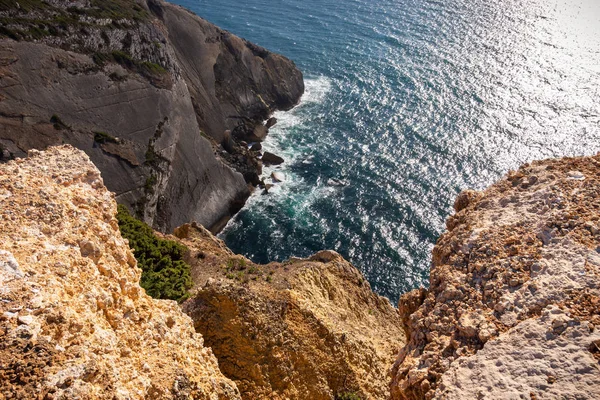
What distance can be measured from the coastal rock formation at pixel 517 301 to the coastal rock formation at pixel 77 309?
9.11 m

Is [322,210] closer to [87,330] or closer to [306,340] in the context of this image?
→ [306,340]

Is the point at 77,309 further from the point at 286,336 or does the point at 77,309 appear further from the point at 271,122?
the point at 271,122

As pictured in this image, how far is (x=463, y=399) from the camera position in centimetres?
1298

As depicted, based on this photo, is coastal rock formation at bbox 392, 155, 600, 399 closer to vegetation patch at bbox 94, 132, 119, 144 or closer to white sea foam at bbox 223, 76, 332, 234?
vegetation patch at bbox 94, 132, 119, 144

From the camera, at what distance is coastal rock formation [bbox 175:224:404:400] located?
80.5 feet

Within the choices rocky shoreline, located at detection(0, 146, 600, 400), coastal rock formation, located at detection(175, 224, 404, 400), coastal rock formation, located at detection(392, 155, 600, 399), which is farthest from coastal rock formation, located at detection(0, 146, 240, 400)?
coastal rock formation, located at detection(392, 155, 600, 399)

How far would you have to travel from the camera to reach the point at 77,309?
14.1 m

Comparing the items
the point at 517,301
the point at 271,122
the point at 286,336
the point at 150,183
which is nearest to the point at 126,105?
the point at 150,183

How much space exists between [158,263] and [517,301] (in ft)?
88.7

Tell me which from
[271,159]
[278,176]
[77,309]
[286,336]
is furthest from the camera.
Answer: [271,159]

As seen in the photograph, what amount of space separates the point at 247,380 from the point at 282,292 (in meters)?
6.61

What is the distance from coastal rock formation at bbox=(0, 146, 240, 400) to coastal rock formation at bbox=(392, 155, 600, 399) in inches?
359

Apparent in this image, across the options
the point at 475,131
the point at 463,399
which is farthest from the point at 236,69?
the point at 463,399

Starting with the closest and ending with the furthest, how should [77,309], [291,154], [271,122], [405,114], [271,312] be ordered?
[77,309] → [271,312] → [291,154] → [405,114] → [271,122]
